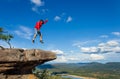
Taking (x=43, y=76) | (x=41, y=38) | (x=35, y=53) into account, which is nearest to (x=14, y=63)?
(x=35, y=53)

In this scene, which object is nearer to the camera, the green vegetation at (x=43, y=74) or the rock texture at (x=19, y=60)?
the rock texture at (x=19, y=60)

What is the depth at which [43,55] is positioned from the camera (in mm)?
25438

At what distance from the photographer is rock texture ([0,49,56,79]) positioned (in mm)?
23578

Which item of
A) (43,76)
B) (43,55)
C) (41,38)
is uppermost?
(41,38)

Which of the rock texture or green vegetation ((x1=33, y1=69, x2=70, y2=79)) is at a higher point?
the rock texture

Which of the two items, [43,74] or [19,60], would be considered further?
[43,74]

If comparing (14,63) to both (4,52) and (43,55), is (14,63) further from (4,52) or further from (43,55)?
(43,55)

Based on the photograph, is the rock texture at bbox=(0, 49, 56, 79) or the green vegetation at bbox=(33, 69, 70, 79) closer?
the rock texture at bbox=(0, 49, 56, 79)

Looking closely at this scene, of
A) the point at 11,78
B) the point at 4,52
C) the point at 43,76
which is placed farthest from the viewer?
the point at 43,76

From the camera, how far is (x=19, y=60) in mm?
23969

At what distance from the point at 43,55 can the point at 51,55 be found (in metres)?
1.15

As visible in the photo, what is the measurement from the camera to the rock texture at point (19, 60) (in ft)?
77.4

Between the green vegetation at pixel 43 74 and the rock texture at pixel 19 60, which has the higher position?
the rock texture at pixel 19 60

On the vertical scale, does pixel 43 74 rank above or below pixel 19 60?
below
